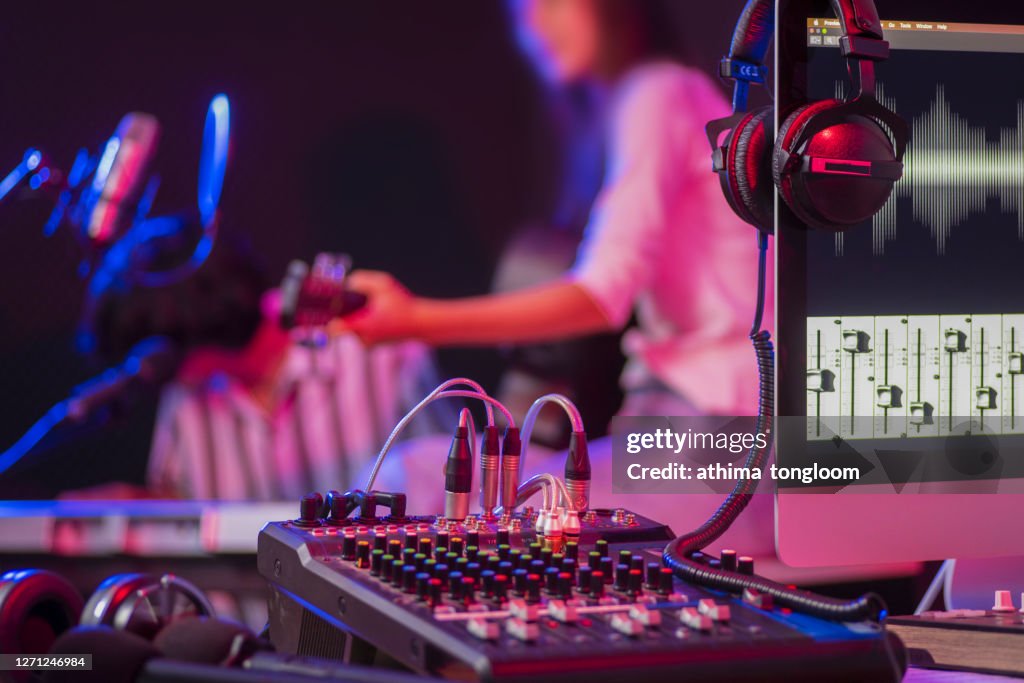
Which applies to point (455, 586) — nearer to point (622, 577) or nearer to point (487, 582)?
point (487, 582)

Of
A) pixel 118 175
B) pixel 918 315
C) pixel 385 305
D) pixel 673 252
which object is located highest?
pixel 118 175

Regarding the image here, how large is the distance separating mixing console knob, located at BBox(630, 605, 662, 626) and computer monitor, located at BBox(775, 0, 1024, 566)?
1.03 feet

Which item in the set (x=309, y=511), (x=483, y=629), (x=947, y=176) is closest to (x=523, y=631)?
(x=483, y=629)

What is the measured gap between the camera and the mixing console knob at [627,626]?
754 millimetres

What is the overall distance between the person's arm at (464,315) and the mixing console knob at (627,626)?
1.50 metres

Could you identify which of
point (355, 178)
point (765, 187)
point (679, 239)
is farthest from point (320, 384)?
point (765, 187)

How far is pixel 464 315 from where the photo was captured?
7.41 ft

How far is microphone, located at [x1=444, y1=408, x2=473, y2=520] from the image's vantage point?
3.71ft

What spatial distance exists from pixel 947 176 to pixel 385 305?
131cm

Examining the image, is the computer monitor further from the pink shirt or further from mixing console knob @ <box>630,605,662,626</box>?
the pink shirt

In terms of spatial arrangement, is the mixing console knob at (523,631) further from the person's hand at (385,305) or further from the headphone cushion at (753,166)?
the person's hand at (385,305)

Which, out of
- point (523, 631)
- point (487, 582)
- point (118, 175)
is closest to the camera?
point (523, 631)

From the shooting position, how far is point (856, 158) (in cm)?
107

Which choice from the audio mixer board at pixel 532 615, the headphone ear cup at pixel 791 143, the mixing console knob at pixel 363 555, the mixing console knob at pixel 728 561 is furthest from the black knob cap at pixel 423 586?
the headphone ear cup at pixel 791 143
